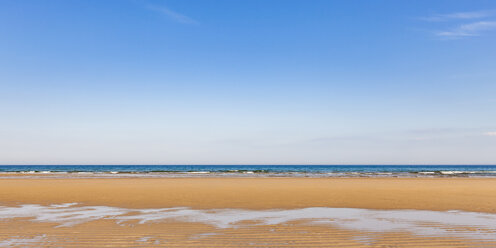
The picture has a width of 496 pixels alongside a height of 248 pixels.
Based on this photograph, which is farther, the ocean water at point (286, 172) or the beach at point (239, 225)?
the ocean water at point (286, 172)

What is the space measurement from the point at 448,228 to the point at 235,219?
5979mm

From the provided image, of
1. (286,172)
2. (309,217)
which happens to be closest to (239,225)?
(309,217)

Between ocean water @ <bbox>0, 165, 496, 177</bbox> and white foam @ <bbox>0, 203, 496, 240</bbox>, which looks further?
ocean water @ <bbox>0, 165, 496, 177</bbox>

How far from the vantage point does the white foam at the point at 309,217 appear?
955cm

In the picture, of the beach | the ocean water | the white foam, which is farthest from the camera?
the ocean water

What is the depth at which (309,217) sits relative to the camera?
37.3 feet

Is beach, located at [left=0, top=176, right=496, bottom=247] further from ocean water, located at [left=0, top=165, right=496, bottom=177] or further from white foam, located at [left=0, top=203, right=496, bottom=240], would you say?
ocean water, located at [left=0, top=165, right=496, bottom=177]

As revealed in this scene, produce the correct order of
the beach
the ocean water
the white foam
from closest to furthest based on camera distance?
the beach < the white foam < the ocean water

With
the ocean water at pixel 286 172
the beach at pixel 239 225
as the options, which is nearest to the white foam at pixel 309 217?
the beach at pixel 239 225

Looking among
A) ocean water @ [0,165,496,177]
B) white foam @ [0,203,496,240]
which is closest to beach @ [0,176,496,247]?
white foam @ [0,203,496,240]

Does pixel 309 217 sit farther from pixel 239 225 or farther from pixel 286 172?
pixel 286 172

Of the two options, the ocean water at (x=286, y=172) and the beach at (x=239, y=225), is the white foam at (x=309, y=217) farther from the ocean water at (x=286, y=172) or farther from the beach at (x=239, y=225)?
the ocean water at (x=286, y=172)

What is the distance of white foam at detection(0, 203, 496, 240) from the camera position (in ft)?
31.3

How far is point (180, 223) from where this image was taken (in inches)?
405
